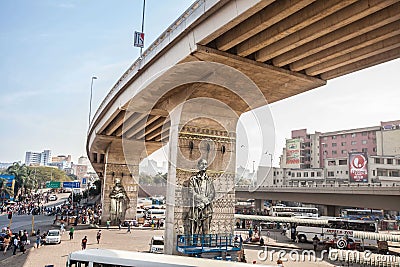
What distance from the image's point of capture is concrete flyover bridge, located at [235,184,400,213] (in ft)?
111

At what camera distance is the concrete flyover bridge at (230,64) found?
14.1 metres

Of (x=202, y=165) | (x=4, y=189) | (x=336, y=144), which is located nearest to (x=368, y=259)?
(x=202, y=165)

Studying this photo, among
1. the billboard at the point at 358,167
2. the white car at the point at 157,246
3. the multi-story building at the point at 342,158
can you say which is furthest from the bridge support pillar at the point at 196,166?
the billboard at the point at 358,167

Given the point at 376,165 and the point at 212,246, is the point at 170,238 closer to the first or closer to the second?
the point at 212,246

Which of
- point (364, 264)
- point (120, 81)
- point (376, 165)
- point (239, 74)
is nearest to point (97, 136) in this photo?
point (120, 81)

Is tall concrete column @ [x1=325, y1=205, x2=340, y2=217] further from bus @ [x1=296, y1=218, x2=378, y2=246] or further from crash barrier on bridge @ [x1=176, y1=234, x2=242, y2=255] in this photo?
crash barrier on bridge @ [x1=176, y1=234, x2=242, y2=255]

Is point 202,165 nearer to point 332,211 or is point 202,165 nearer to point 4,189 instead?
point 332,211

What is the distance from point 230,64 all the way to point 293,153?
91.5m

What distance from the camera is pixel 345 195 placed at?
39781 millimetres

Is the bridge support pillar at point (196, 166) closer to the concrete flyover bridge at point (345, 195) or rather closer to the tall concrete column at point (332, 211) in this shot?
the concrete flyover bridge at point (345, 195)

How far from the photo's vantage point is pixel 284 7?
13359 millimetres

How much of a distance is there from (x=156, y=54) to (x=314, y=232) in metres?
27.9

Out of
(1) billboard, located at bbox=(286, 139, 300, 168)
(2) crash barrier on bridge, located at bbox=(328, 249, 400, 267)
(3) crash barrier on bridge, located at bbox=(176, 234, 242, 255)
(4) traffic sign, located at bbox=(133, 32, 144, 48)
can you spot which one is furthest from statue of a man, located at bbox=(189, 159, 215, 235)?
(1) billboard, located at bbox=(286, 139, 300, 168)

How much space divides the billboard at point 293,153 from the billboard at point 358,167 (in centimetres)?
2665
